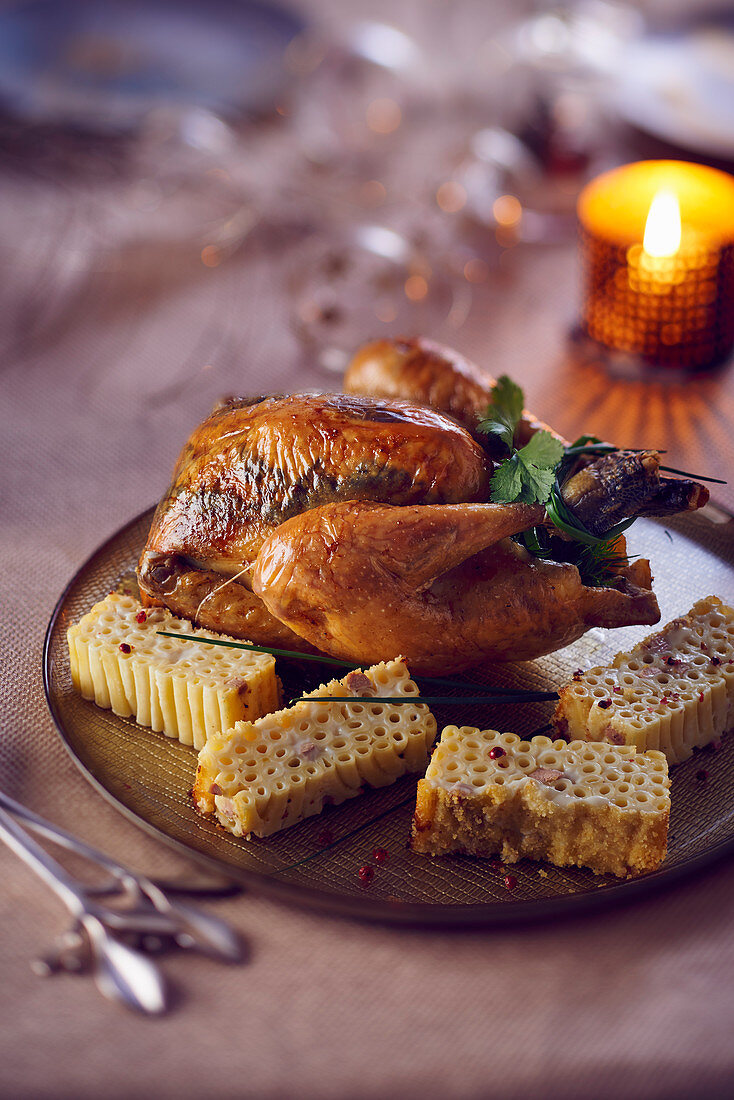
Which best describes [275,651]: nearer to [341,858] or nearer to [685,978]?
[341,858]

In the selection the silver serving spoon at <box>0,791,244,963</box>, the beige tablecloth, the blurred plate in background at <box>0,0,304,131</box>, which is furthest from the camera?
the blurred plate in background at <box>0,0,304,131</box>

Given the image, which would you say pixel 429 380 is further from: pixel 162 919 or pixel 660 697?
pixel 162 919

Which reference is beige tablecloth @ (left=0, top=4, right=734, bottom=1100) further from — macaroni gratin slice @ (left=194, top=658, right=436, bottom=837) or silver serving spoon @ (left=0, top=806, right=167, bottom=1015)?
macaroni gratin slice @ (left=194, top=658, right=436, bottom=837)

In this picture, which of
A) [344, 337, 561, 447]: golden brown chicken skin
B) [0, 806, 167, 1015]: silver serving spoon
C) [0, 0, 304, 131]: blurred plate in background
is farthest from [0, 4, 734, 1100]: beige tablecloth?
[0, 0, 304, 131]: blurred plate in background

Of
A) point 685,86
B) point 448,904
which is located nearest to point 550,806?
point 448,904

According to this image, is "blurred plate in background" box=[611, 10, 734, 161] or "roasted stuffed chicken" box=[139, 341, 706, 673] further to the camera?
"blurred plate in background" box=[611, 10, 734, 161]

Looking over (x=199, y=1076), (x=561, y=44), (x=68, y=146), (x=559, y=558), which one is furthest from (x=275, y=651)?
(x=561, y=44)
